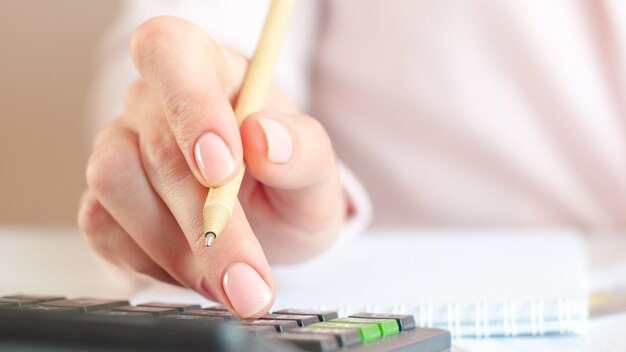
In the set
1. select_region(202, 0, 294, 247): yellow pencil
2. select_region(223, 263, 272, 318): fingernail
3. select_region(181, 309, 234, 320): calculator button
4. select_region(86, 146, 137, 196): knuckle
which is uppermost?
select_region(202, 0, 294, 247): yellow pencil

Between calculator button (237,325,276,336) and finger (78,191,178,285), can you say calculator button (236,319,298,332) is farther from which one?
finger (78,191,178,285)

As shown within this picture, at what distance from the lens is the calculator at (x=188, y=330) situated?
160 mm

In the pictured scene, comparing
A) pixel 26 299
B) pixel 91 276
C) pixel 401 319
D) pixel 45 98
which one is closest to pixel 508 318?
pixel 401 319

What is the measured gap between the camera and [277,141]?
32 centimetres

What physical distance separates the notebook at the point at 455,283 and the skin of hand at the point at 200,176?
0.03m

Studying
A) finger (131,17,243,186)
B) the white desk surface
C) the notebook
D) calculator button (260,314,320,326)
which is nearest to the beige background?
the white desk surface

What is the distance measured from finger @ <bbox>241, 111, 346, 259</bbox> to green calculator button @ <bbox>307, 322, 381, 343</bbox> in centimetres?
9

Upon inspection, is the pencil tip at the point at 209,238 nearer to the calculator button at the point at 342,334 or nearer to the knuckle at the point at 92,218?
the calculator button at the point at 342,334

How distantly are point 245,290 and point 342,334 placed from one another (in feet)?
0.19

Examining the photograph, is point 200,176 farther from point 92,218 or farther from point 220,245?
point 92,218

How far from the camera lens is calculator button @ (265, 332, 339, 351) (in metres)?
0.22

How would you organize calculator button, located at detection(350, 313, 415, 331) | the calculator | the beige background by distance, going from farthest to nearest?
the beige background < calculator button, located at detection(350, 313, 415, 331) < the calculator

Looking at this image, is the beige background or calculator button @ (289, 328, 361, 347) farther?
the beige background

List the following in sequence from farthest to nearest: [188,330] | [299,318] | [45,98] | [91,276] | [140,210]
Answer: [45,98] < [91,276] < [140,210] < [299,318] < [188,330]
